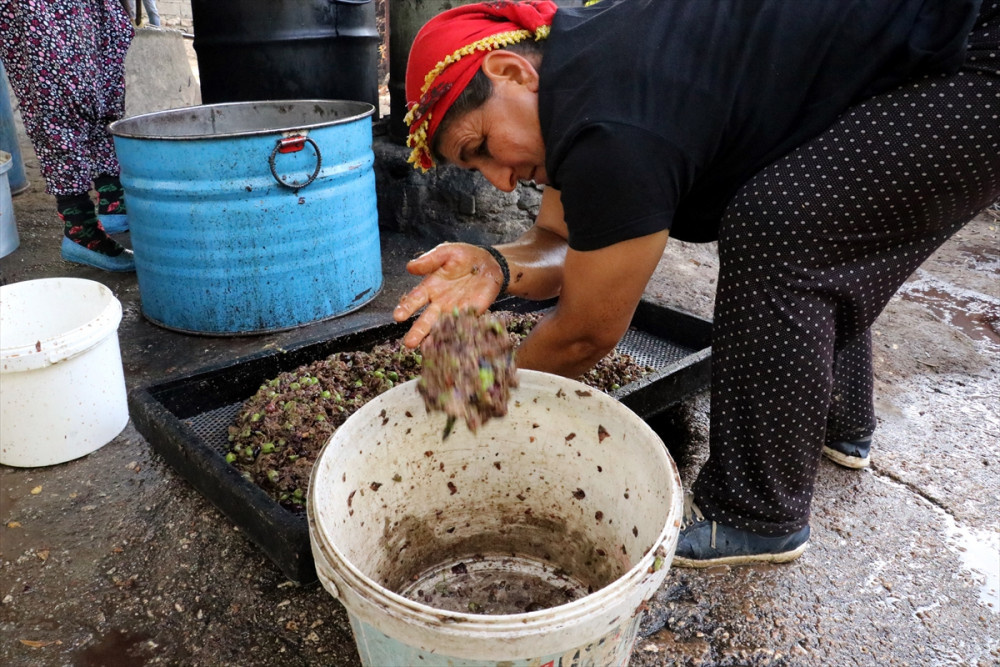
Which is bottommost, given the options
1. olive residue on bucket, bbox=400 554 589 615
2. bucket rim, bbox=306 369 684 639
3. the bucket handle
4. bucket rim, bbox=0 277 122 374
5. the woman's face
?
olive residue on bucket, bbox=400 554 589 615

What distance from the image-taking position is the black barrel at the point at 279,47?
11.9ft

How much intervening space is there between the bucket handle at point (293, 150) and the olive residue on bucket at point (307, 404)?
2.63ft

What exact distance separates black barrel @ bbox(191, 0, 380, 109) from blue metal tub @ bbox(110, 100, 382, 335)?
21.8 inches

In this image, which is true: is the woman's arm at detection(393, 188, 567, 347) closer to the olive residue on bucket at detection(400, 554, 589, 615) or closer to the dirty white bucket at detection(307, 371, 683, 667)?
the dirty white bucket at detection(307, 371, 683, 667)

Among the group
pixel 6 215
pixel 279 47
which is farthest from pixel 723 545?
pixel 6 215

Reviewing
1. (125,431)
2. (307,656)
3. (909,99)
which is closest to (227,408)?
(125,431)

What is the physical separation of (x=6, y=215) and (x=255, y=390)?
2.43 metres

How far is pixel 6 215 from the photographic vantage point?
382cm

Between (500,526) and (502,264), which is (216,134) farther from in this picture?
(500,526)

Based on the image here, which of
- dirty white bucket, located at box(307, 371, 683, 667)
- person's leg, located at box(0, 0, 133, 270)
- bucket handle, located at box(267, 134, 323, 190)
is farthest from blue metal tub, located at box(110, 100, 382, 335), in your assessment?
dirty white bucket, located at box(307, 371, 683, 667)

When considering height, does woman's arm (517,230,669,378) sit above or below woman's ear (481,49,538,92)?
below

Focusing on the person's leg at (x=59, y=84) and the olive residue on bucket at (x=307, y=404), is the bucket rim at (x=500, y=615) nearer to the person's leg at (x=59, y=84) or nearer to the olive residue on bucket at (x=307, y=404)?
the olive residue on bucket at (x=307, y=404)

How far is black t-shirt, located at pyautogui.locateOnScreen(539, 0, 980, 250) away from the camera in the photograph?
4.45 feet

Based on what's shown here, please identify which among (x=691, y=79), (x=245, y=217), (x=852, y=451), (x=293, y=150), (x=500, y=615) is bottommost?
(x=852, y=451)
